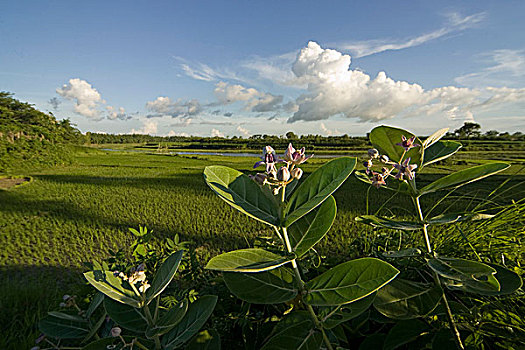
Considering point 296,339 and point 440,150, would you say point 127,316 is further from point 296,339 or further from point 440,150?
point 440,150

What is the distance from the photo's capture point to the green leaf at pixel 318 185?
1.34 feet

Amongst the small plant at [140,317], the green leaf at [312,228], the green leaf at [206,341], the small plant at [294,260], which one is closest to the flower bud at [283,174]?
the small plant at [294,260]

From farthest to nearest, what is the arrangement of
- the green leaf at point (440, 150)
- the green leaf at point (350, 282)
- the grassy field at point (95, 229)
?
the grassy field at point (95, 229), the green leaf at point (440, 150), the green leaf at point (350, 282)

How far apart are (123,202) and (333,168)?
17.8 ft

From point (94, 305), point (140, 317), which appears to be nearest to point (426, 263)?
point (140, 317)

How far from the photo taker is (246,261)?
42 centimetres

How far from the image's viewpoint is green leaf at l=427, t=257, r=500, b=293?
1.41 ft

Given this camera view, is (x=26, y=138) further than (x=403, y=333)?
Yes

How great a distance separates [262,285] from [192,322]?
5.3 inches

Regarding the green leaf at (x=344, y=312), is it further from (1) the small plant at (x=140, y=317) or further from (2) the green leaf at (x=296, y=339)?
(1) the small plant at (x=140, y=317)

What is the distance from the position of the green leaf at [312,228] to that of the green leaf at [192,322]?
17cm

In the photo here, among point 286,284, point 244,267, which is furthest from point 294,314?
point 244,267

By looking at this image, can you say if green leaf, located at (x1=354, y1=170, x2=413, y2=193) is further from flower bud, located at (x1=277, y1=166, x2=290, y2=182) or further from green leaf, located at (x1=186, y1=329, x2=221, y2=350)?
green leaf, located at (x1=186, y1=329, x2=221, y2=350)

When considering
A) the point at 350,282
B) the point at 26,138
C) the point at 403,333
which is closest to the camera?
the point at 350,282
